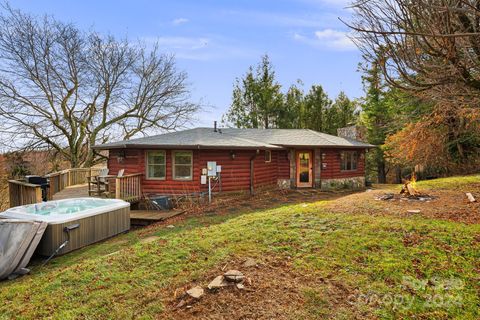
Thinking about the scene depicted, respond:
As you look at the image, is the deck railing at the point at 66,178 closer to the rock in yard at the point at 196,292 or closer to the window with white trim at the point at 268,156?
the window with white trim at the point at 268,156

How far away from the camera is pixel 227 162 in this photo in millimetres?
11375

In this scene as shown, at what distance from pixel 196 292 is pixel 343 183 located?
1300cm

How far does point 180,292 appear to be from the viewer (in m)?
3.75

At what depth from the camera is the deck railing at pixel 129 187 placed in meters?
9.39

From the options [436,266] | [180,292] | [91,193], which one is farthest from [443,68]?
[91,193]

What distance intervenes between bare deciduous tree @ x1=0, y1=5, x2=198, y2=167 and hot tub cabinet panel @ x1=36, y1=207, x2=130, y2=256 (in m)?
12.7

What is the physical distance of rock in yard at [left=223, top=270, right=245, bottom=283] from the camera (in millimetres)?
3852

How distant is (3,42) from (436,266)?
21.7m

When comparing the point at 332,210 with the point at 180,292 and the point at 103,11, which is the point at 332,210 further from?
the point at 103,11

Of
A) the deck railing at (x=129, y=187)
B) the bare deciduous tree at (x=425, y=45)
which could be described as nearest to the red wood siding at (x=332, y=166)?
the bare deciduous tree at (x=425, y=45)

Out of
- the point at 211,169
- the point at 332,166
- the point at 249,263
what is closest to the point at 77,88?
the point at 211,169

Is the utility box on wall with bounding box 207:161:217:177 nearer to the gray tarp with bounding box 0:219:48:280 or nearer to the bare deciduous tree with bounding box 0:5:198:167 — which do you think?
the gray tarp with bounding box 0:219:48:280

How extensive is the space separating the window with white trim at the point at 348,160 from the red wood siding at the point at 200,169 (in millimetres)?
5017

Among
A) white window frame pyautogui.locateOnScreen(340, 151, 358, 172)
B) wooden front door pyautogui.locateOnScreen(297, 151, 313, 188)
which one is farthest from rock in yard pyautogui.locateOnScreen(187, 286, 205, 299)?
white window frame pyautogui.locateOnScreen(340, 151, 358, 172)
